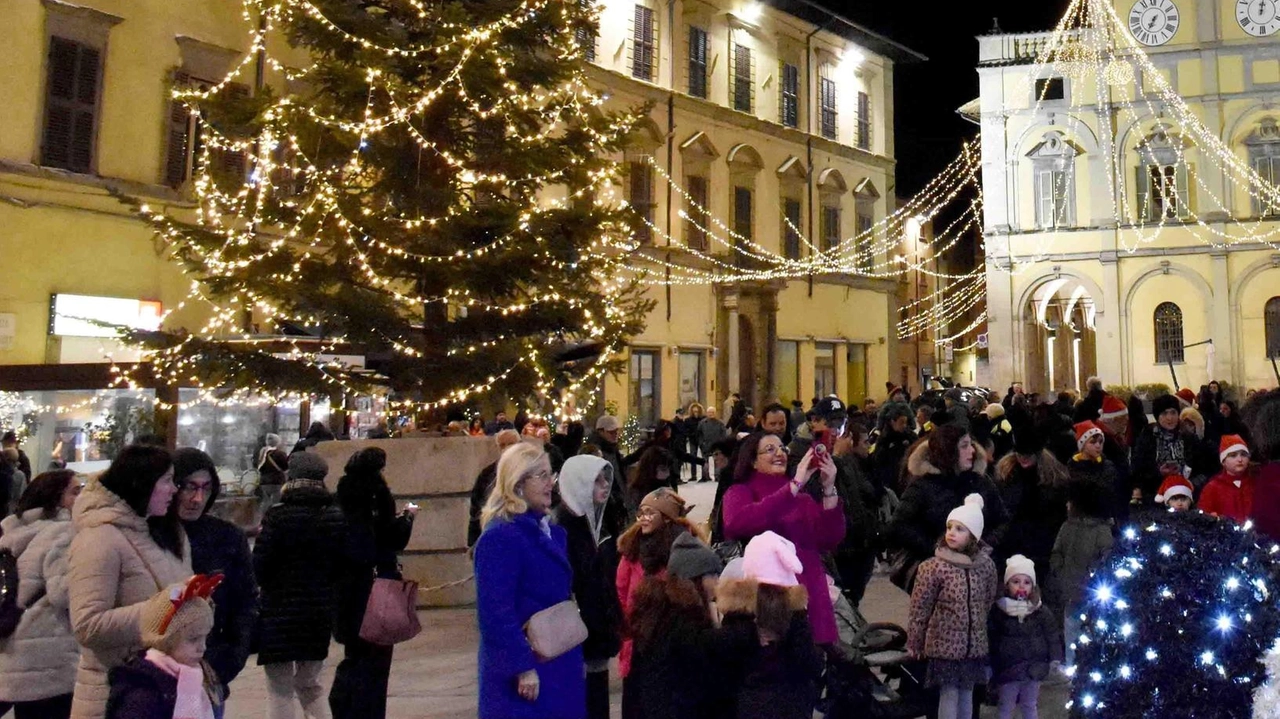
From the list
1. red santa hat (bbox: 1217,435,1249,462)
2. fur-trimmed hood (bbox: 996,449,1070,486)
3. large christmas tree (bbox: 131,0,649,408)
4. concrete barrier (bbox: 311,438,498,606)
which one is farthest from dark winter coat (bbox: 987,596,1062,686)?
large christmas tree (bbox: 131,0,649,408)

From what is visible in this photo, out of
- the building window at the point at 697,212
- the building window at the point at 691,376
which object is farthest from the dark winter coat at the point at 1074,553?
the building window at the point at 697,212

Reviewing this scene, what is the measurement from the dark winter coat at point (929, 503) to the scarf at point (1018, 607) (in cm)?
65

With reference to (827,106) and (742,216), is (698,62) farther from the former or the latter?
(827,106)

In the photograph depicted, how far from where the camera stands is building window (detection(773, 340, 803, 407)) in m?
32.2

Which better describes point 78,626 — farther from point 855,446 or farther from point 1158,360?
point 1158,360

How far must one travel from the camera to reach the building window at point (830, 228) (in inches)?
1352

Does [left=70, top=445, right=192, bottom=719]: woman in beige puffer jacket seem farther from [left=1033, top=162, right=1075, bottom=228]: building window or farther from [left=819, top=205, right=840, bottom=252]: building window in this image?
[left=1033, top=162, right=1075, bottom=228]: building window

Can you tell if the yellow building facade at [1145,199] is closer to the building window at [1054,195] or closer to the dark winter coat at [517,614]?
the building window at [1054,195]

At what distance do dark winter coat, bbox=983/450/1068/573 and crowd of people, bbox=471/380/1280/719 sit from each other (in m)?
0.01

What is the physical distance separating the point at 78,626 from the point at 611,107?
2370 cm

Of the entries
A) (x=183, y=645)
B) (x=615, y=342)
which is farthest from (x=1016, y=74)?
(x=183, y=645)

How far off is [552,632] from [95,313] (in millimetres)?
15375

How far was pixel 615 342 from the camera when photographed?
1401 centimetres

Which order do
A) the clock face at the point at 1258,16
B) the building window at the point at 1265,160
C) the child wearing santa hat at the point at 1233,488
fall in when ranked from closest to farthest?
the child wearing santa hat at the point at 1233,488, the building window at the point at 1265,160, the clock face at the point at 1258,16
